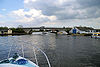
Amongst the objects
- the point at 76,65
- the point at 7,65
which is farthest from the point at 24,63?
the point at 76,65

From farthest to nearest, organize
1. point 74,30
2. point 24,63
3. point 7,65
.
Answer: point 74,30
point 24,63
point 7,65

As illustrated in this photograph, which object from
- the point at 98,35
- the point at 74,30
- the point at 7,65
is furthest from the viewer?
the point at 74,30

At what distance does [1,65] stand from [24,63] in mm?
2488

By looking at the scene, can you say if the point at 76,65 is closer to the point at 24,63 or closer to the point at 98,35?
the point at 24,63

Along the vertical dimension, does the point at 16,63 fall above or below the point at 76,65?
above

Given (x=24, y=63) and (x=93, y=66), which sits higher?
(x=24, y=63)

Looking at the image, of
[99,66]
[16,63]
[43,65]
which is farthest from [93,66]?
[16,63]

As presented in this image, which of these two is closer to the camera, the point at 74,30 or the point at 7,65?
the point at 7,65

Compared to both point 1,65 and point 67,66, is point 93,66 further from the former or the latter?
point 1,65

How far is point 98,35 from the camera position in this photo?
354 feet

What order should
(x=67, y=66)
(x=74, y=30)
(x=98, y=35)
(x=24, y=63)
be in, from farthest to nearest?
1. (x=74, y=30)
2. (x=98, y=35)
3. (x=67, y=66)
4. (x=24, y=63)

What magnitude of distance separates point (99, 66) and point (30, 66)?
1404 centimetres

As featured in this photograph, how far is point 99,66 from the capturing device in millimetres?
20531

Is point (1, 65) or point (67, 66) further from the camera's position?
point (67, 66)
